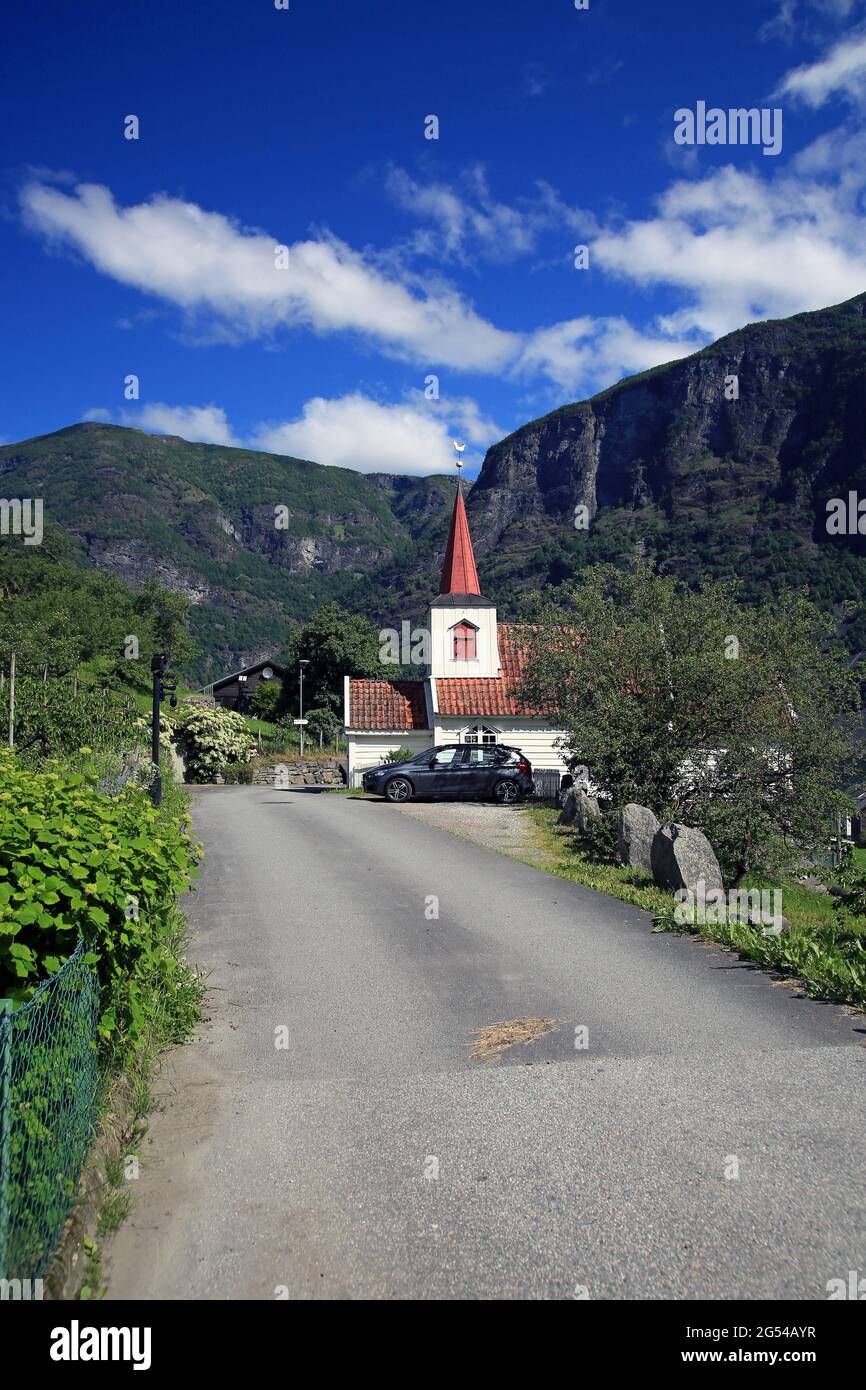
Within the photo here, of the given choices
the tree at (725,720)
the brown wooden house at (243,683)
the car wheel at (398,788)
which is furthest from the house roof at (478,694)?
the brown wooden house at (243,683)

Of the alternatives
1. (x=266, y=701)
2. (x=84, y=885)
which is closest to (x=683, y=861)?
(x=84, y=885)

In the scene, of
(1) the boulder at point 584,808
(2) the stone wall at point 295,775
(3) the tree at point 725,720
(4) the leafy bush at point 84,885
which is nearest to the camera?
(4) the leafy bush at point 84,885

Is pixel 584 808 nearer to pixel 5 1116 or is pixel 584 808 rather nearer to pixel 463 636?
pixel 5 1116

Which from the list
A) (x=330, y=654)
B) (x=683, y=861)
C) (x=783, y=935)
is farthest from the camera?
(x=330, y=654)

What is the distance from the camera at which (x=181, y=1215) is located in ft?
13.3

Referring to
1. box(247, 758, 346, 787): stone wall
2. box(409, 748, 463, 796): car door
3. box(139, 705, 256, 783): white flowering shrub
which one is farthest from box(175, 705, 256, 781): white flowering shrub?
box(409, 748, 463, 796): car door

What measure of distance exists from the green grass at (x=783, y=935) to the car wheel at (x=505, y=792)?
10.2 meters

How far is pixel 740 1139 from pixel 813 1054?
1.43 meters

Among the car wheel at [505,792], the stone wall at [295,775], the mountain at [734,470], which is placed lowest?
the stone wall at [295,775]

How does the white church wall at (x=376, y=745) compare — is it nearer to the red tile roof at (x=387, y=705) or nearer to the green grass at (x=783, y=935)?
the red tile roof at (x=387, y=705)

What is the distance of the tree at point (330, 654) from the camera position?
2911 inches

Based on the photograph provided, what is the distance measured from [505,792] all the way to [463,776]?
4.08ft

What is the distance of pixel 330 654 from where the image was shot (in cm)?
7444
